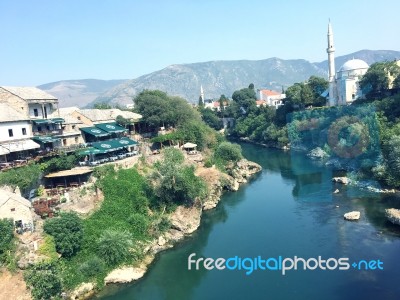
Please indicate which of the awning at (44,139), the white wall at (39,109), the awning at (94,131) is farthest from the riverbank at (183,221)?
the white wall at (39,109)


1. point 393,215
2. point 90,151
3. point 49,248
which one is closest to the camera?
point 49,248

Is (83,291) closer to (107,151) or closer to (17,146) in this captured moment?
(17,146)

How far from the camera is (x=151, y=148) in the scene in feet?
155

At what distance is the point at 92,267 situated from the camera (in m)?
25.1

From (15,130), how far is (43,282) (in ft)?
57.2

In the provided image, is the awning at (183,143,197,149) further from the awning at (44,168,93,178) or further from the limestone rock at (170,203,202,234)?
the awning at (44,168,93,178)

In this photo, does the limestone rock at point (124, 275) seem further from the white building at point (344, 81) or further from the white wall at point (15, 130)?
the white building at point (344, 81)

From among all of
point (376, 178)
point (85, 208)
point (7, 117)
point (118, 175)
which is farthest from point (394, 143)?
point (7, 117)

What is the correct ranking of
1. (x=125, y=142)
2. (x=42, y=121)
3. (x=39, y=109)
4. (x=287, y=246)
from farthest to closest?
1. (x=125, y=142)
2. (x=39, y=109)
3. (x=42, y=121)
4. (x=287, y=246)

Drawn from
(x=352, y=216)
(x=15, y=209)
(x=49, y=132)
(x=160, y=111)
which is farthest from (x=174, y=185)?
(x=160, y=111)

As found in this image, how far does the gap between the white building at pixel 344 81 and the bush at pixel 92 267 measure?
54.5 metres

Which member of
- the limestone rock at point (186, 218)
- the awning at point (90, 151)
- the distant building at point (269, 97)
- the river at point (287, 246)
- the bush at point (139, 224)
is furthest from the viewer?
the distant building at point (269, 97)

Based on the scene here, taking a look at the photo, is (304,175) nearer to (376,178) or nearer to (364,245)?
(376,178)

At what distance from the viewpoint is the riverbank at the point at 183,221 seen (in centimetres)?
2528
